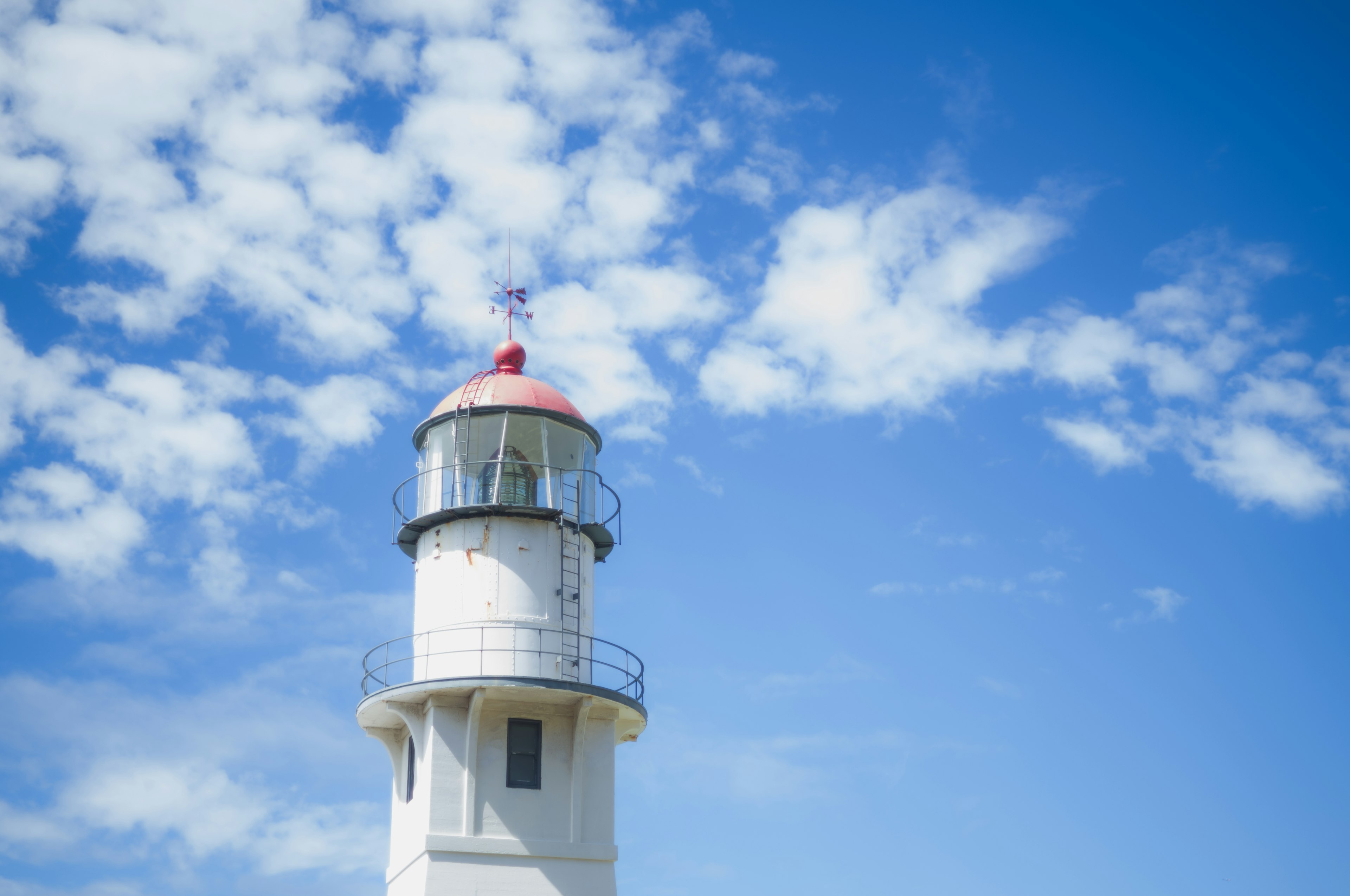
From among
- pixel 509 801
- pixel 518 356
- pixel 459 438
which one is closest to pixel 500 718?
pixel 509 801

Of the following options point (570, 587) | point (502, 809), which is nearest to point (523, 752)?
point (502, 809)

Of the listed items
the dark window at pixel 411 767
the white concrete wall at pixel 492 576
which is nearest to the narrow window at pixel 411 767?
the dark window at pixel 411 767

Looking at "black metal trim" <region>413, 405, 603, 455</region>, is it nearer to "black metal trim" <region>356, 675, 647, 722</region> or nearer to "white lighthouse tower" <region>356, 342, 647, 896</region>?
"white lighthouse tower" <region>356, 342, 647, 896</region>

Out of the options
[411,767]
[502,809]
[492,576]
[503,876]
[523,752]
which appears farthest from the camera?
[411,767]

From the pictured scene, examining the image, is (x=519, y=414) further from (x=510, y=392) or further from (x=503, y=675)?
(x=503, y=675)

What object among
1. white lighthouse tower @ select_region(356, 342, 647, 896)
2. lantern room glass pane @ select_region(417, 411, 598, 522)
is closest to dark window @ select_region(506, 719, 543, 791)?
white lighthouse tower @ select_region(356, 342, 647, 896)

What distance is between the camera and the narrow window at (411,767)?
2441 cm

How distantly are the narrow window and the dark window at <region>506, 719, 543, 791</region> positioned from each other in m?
1.78

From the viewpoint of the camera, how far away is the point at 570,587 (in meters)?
25.1

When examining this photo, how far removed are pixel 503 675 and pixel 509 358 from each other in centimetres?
687

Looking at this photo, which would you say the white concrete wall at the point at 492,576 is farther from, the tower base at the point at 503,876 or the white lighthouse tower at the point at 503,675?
the tower base at the point at 503,876

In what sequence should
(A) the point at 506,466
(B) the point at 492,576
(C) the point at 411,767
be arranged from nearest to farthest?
(B) the point at 492,576, (C) the point at 411,767, (A) the point at 506,466

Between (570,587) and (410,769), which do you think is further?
(570,587)

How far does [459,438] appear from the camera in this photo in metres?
26.0
